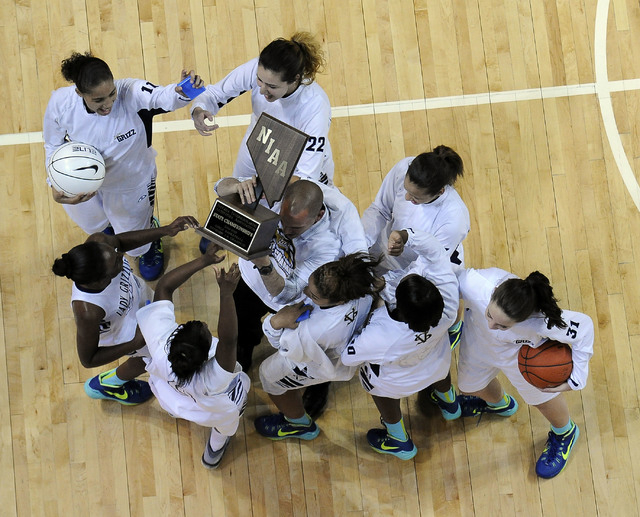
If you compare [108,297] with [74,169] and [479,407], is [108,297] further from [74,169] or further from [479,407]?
[479,407]

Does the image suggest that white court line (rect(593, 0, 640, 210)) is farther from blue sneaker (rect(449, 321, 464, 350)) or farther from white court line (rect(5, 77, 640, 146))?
blue sneaker (rect(449, 321, 464, 350))

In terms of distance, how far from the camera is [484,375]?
430 centimetres

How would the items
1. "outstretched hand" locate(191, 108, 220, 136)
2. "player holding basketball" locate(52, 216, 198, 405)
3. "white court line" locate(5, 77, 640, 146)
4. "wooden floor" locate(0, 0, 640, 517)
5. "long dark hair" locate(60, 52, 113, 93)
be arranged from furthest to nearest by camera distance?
"white court line" locate(5, 77, 640, 146), "wooden floor" locate(0, 0, 640, 517), "outstretched hand" locate(191, 108, 220, 136), "long dark hair" locate(60, 52, 113, 93), "player holding basketball" locate(52, 216, 198, 405)

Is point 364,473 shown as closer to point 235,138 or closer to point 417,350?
point 417,350

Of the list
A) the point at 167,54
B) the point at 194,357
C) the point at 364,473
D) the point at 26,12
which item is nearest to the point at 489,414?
the point at 364,473

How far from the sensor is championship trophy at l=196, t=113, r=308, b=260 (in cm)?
307

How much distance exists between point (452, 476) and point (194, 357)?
2.55 meters

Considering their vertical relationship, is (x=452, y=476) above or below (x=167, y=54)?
below

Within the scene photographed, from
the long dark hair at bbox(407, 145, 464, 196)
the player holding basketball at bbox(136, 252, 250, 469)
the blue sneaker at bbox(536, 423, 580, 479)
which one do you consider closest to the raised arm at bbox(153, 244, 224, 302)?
the player holding basketball at bbox(136, 252, 250, 469)

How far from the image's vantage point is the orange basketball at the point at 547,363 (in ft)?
12.0

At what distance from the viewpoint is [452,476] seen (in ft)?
15.8

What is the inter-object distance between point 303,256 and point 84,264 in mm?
1269

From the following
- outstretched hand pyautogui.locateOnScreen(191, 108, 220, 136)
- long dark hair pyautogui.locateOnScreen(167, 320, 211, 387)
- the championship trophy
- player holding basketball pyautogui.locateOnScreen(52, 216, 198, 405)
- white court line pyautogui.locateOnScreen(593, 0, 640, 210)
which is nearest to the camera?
the championship trophy

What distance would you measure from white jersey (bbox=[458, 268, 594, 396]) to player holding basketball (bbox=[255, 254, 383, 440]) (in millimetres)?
627
